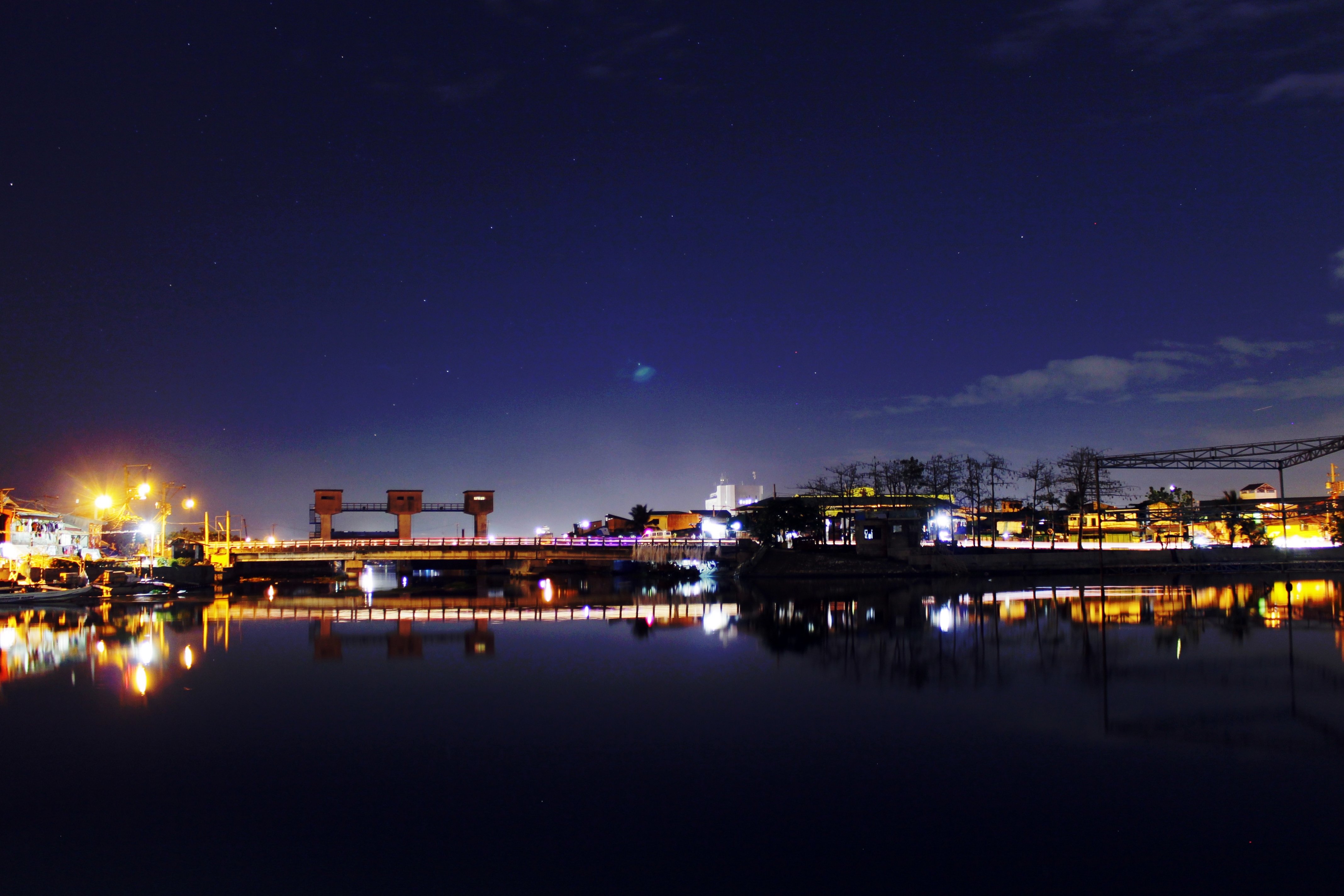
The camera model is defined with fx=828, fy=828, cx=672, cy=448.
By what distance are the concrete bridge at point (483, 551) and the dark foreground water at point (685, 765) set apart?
54.1 metres

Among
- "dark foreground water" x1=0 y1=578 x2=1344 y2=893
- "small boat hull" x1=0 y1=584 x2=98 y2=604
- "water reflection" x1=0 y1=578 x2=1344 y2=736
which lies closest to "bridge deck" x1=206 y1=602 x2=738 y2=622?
"water reflection" x1=0 y1=578 x2=1344 y2=736

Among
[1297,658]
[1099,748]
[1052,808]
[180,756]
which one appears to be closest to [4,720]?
[180,756]

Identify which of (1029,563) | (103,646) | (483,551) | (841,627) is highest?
(483,551)

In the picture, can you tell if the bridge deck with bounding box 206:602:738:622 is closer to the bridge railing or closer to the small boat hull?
the small boat hull

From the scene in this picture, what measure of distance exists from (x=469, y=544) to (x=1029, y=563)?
58693mm

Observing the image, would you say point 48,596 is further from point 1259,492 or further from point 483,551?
point 1259,492

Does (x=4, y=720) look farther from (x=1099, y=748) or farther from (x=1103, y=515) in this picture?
(x=1103, y=515)

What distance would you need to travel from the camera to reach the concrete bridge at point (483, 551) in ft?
295

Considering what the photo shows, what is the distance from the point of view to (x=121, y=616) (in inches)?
1993

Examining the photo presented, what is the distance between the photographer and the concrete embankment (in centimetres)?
7812

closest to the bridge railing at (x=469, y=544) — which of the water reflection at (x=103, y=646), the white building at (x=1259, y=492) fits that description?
the water reflection at (x=103, y=646)

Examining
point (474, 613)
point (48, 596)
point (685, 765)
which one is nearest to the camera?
point (685, 765)

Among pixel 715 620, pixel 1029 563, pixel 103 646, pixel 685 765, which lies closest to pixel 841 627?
pixel 715 620

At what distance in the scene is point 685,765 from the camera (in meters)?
16.9
